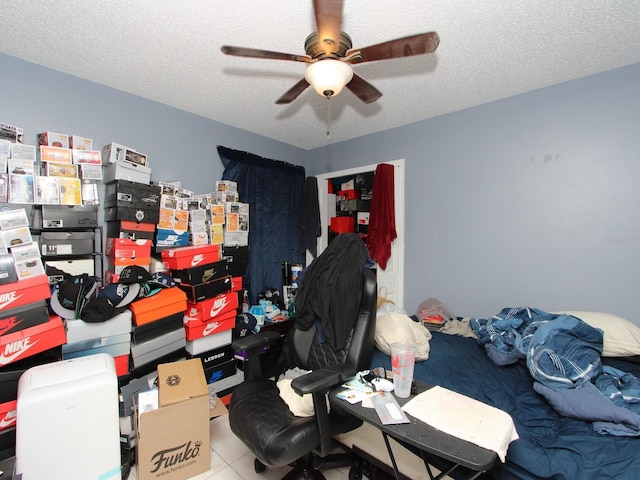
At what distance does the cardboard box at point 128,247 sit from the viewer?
84.6 inches

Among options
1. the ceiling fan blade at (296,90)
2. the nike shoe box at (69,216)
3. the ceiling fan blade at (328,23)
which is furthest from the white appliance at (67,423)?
the ceiling fan blade at (328,23)

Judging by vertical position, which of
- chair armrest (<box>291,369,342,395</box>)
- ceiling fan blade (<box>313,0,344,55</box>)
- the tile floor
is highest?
ceiling fan blade (<box>313,0,344,55</box>)

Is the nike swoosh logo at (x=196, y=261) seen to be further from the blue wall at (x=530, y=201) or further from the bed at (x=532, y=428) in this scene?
the blue wall at (x=530, y=201)

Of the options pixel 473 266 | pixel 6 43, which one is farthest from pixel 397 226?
pixel 6 43

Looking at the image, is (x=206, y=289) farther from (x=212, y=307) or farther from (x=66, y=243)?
(x=66, y=243)

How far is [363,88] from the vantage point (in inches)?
69.6

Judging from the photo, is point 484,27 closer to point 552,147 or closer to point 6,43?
point 552,147

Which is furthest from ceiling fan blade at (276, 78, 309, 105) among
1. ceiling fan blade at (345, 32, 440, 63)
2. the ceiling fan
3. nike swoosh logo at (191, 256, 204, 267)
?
nike swoosh logo at (191, 256, 204, 267)

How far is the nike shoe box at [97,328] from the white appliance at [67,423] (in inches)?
9.3

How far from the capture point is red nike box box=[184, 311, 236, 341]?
2.37m

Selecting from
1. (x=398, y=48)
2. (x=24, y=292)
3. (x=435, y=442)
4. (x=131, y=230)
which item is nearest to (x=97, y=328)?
(x=24, y=292)

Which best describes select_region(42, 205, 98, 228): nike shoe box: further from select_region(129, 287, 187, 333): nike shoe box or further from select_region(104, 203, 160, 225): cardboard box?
select_region(129, 287, 187, 333): nike shoe box

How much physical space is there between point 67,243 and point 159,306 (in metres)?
0.75

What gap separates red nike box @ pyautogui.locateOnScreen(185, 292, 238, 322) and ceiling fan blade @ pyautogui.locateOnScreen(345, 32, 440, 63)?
201 cm
